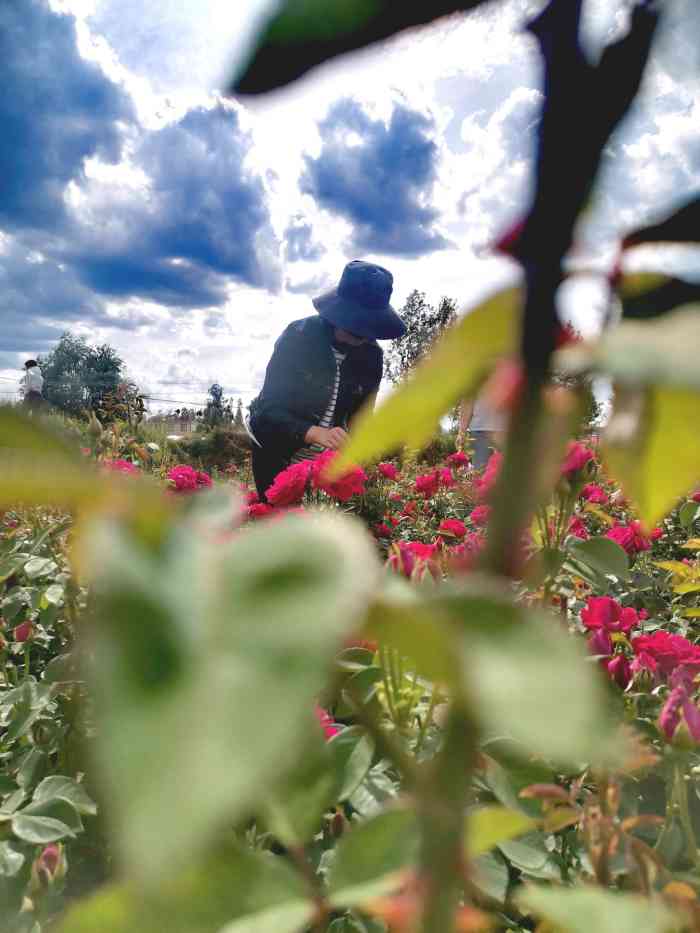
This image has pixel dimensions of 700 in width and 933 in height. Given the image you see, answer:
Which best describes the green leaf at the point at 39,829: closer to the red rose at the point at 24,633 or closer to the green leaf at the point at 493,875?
the green leaf at the point at 493,875

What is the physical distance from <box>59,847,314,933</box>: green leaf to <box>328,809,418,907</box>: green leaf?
25 millimetres

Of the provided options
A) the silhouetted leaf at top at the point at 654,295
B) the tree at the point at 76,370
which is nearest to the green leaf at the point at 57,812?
the silhouetted leaf at top at the point at 654,295

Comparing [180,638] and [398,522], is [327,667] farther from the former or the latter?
[398,522]

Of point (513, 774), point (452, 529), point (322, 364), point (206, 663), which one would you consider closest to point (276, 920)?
point (206, 663)

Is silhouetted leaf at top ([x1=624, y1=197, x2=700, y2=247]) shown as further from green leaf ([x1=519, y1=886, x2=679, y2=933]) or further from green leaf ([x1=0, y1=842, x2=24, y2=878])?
green leaf ([x1=0, y1=842, x2=24, y2=878])

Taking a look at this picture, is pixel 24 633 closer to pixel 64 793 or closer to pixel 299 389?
pixel 64 793

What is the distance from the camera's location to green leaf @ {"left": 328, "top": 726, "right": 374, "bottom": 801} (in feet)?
1.66

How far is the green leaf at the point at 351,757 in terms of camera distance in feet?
1.66

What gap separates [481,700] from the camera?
12 cm

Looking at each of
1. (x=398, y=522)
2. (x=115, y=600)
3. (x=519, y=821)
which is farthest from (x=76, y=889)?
(x=398, y=522)

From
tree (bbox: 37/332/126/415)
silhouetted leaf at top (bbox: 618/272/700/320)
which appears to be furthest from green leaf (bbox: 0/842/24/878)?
tree (bbox: 37/332/126/415)

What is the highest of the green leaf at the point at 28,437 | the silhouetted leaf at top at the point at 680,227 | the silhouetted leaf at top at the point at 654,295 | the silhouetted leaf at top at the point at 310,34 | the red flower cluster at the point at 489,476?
the silhouetted leaf at top at the point at 310,34

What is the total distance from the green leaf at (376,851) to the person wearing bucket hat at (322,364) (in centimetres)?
297

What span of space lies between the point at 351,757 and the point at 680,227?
0.45 meters
